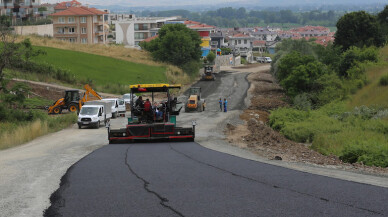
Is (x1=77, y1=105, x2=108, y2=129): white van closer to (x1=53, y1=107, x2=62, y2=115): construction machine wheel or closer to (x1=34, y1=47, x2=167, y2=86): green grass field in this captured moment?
(x1=53, y1=107, x2=62, y2=115): construction machine wheel

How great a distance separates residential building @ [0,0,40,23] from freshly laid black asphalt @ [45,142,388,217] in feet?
459

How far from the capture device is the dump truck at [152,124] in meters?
26.2

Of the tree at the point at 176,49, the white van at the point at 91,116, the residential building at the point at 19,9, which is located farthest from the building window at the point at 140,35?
the white van at the point at 91,116

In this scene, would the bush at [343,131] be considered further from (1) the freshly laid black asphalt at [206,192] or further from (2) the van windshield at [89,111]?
(2) the van windshield at [89,111]

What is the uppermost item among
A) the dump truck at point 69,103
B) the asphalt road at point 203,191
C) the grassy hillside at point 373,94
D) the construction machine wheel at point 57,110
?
the asphalt road at point 203,191

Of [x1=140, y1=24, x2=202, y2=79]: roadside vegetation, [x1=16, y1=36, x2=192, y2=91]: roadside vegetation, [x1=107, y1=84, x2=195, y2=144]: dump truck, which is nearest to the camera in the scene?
[x1=107, y1=84, x2=195, y2=144]: dump truck

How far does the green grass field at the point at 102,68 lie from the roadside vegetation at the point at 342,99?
840 inches

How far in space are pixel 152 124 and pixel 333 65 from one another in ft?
165

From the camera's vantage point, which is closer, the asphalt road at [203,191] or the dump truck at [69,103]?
the asphalt road at [203,191]

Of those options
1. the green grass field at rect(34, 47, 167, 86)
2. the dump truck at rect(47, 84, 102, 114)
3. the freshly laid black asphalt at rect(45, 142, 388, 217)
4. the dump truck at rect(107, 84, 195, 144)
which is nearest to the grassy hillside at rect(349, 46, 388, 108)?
the dump truck at rect(107, 84, 195, 144)

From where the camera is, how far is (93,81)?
231ft

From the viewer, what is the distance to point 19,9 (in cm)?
15412

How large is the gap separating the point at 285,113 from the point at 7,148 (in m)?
22.9

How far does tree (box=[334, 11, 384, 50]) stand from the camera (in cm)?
8100
